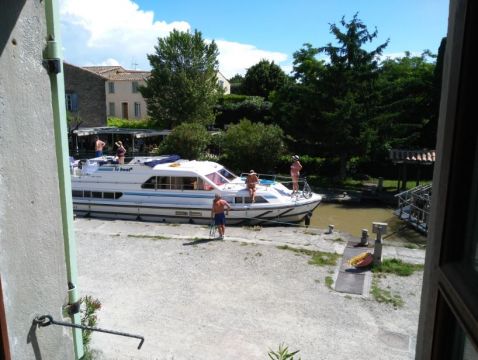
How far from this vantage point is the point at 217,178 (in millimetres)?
17781

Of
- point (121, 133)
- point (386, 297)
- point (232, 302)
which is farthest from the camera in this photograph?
point (121, 133)

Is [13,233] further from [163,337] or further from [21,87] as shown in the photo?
[163,337]

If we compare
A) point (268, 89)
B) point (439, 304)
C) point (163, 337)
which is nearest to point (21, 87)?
point (439, 304)

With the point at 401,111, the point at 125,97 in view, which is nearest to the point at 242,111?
the point at 125,97

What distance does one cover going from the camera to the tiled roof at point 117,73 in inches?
1953

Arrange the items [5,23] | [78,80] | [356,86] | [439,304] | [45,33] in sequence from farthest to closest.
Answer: [78,80], [356,86], [45,33], [5,23], [439,304]

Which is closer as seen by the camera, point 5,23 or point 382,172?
point 5,23

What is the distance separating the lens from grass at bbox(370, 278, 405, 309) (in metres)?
9.74

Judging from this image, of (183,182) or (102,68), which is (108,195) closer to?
(183,182)

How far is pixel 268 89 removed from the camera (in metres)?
52.6

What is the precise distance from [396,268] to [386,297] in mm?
1899

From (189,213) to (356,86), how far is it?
13.6 meters

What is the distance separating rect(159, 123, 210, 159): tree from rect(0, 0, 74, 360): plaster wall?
25.0 metres

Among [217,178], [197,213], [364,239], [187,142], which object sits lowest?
[364,239]
